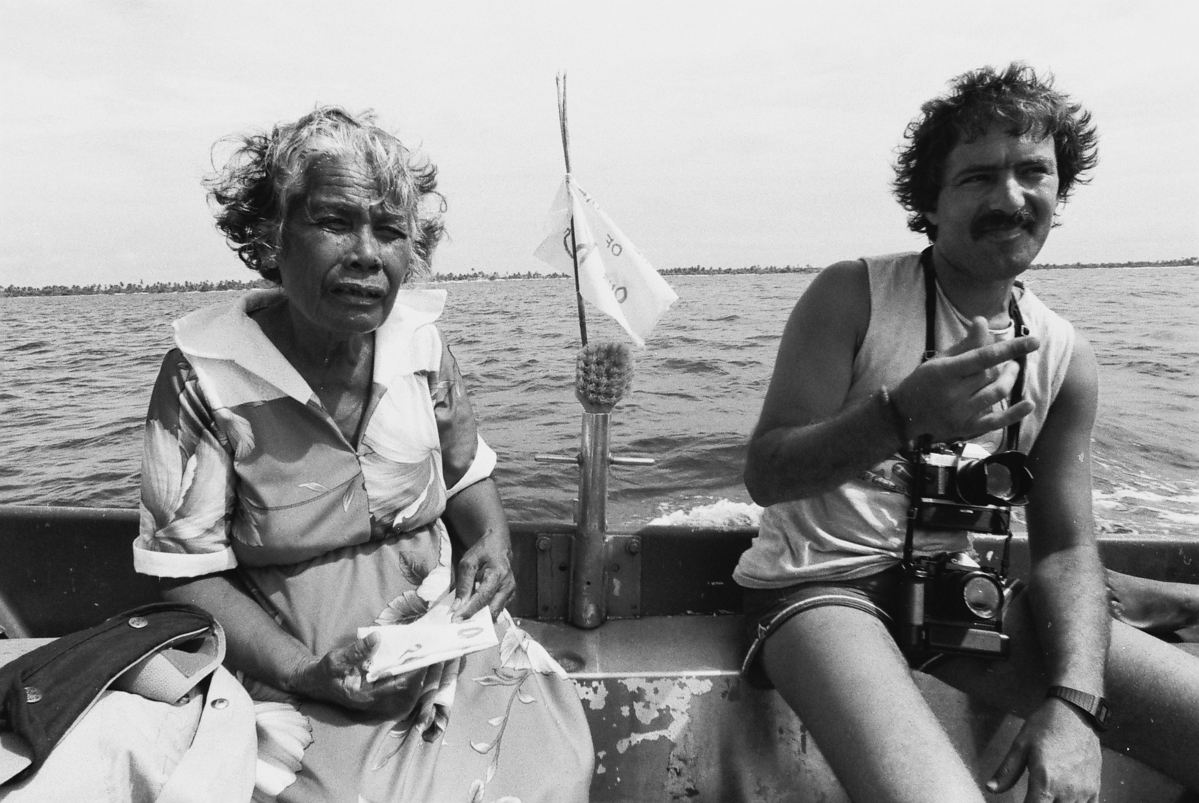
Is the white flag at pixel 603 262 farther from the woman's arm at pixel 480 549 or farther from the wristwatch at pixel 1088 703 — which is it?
the wristwatch at pixel 1088 703

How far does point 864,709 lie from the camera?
4.97 feet

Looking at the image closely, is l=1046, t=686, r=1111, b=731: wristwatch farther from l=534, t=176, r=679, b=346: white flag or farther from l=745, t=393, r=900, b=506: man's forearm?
l=534, t=176, r=679, b=346: white flag

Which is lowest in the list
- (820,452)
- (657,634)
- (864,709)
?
(657,634)

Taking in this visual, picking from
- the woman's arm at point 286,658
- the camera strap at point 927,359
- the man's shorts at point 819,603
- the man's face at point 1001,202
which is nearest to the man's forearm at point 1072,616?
the camera strap at point 927,359

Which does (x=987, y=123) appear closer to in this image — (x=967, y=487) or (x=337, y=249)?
(x=967, y=487)

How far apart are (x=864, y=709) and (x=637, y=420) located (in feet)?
23.2

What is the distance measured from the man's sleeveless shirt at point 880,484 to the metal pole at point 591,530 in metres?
0.50

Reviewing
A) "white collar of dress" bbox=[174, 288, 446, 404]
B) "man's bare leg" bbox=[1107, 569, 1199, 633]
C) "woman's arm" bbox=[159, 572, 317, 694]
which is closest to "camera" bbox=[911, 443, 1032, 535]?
"man's bare leg" bbox=[1107, 569, 1199, 633]

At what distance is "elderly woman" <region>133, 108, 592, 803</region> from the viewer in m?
1.46

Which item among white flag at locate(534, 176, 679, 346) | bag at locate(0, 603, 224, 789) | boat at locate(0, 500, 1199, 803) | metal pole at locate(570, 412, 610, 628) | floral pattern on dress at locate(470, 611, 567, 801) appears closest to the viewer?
bag at locate(0, 603, 224, 789)

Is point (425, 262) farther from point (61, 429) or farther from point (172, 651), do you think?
point (61, 429)

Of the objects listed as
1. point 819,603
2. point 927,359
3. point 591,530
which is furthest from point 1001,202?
point 591,530

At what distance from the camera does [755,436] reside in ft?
6.17

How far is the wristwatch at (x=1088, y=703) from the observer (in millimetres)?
1674
